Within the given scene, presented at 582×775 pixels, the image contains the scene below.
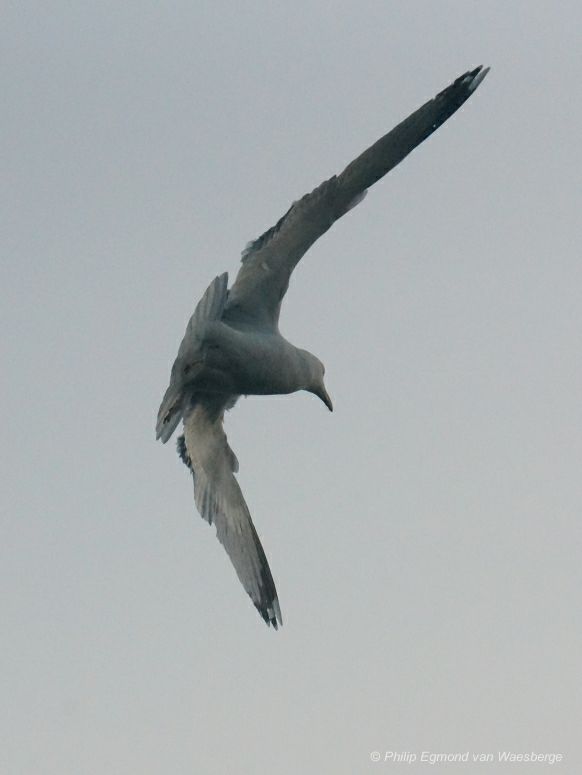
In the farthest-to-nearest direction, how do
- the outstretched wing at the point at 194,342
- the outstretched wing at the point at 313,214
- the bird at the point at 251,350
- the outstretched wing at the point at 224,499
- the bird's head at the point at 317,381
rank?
the bird's head at the point at 317,381 < the outstretched wing at the point at 313,214 < the outstretched wing at the point at 224,499 < the bird at the point at 251,350 < the outstretched wing at the point at 194,342

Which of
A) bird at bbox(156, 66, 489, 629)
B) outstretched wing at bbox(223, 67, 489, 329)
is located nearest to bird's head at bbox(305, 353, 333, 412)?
bird at bbox(156, 66, 489, 629)

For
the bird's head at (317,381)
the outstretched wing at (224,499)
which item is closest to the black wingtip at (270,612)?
the outstretched wing at (224,499)

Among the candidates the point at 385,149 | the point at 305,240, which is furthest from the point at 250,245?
the point at 385,149

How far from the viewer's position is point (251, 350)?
16.0 meters

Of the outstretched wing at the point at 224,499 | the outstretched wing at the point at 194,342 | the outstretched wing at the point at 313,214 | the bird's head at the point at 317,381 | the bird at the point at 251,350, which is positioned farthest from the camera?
the bird's head at the point at 317,381

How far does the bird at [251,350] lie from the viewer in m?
15.8

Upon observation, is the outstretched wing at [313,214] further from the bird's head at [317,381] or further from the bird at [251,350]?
the bird's head at [317,381]

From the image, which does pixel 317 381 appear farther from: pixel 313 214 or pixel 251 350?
pixel 251 350

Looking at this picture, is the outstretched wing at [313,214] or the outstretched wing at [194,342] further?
the outstretched wing at [313,214]

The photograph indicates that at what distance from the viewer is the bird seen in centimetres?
1576

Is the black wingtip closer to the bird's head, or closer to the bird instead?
the bird

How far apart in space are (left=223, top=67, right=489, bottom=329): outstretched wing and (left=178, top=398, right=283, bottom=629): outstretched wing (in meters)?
1.02

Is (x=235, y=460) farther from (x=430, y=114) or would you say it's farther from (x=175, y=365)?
(x=430, y=114)

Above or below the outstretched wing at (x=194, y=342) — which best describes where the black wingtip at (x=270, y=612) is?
below
